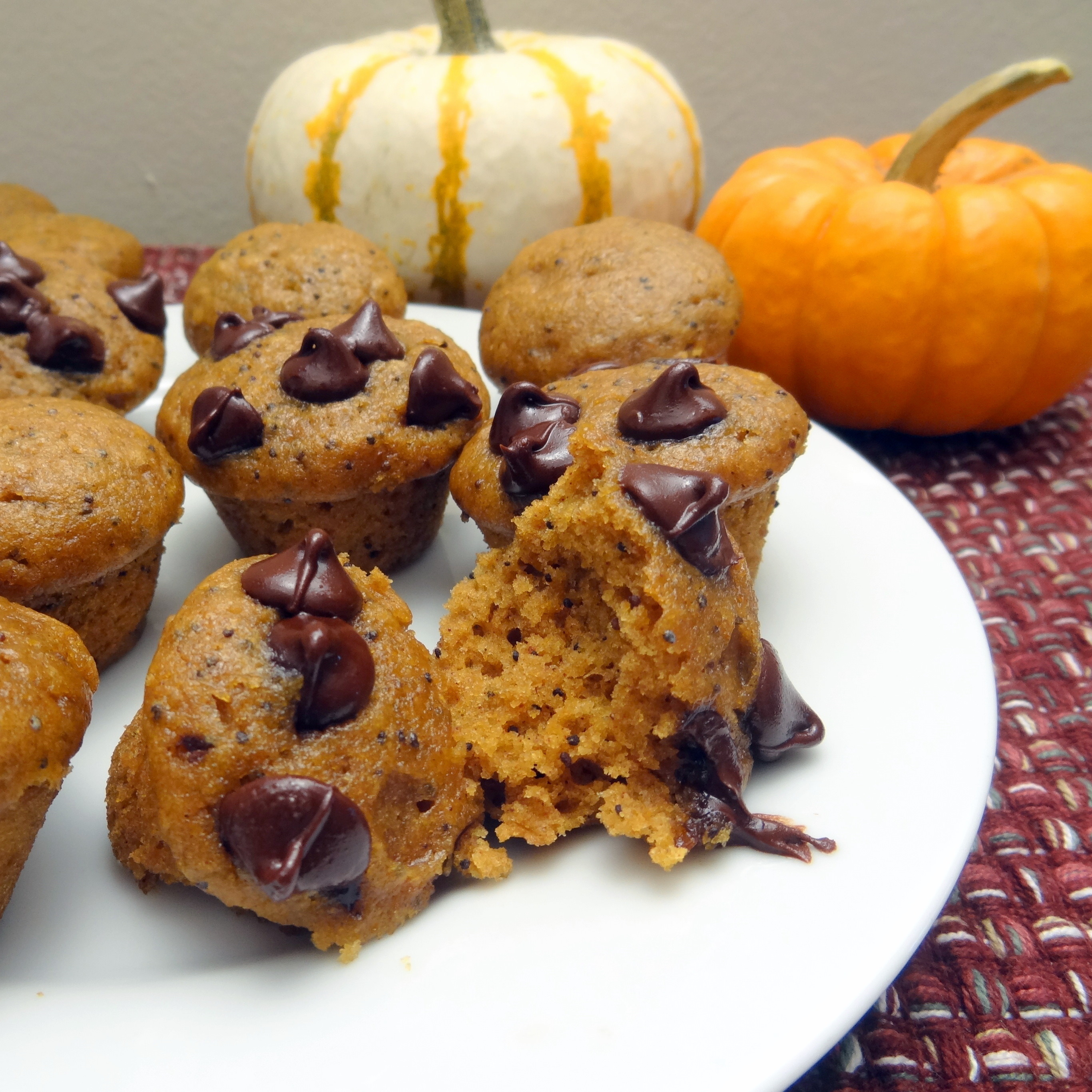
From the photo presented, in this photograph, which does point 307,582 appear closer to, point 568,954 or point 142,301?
point 568,954

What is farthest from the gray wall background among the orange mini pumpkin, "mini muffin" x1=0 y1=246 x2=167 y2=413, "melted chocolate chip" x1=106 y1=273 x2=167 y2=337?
"melted chocolate chip" x1=106 y1=273 x2=167 y2=337

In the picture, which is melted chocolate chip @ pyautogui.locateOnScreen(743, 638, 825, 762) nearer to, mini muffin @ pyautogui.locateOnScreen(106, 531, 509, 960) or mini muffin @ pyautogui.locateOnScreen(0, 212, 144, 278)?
mini muffin @ pyautogui.locateOnScreen(106, 531, 509, 960)

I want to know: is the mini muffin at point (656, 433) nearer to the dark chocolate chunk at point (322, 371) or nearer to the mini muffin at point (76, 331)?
the dark chocolate chunk at point (322, 371)

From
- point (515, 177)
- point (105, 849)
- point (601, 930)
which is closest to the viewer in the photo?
point (601, 930)

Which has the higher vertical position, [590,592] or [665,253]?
[665,253]

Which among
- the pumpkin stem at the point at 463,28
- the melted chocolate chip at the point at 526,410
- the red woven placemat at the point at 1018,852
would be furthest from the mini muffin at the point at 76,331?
the red woven placemat at the point at 1018,852

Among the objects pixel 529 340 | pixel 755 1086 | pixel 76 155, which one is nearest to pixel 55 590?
pixel 529 340

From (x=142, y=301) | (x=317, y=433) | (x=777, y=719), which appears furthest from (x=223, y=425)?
(x=777, y=719)

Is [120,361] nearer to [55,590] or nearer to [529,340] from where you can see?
[55,590]
